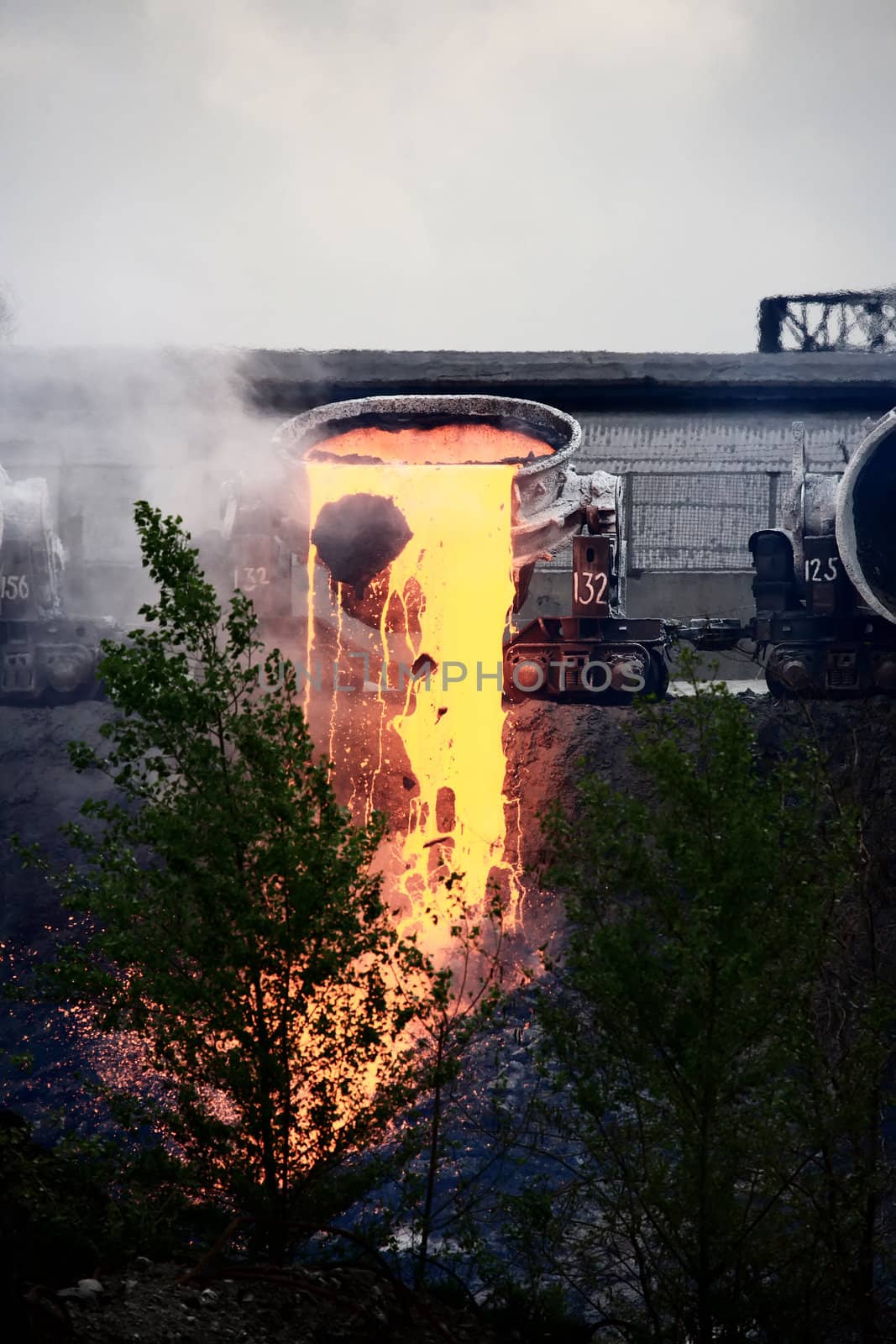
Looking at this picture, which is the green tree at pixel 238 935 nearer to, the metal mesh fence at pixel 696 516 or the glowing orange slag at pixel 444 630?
the glowing orange slag at pixel 444 630

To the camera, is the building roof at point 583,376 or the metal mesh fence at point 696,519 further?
the building roof at point 583,376

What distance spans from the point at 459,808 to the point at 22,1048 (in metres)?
5.52

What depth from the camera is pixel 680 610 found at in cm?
1709

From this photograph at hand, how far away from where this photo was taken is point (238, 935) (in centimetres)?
845

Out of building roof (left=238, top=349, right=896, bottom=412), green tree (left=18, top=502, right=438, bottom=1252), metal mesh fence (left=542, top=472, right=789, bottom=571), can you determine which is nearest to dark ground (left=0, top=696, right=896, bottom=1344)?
metal mesh fence (left=542, top=472, right=789, bottom=571)

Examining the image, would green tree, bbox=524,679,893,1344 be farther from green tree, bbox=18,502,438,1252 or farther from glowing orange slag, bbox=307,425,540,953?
glowing orange slag, bbox=307,425,540,953

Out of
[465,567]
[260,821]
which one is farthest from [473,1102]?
[260,821]

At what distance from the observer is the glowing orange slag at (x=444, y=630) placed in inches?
671

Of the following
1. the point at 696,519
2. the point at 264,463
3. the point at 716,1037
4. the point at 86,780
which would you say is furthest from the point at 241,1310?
the point at 696,519

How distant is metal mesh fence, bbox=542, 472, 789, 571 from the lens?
674 inches

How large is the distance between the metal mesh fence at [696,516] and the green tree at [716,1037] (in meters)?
7.98

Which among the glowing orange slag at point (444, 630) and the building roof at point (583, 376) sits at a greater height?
the building roof at point (583, 376)

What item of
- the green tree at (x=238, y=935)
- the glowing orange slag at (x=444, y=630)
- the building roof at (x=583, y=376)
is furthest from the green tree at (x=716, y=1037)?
the building roof at (x=583, y=376)

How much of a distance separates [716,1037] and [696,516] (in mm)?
9608
